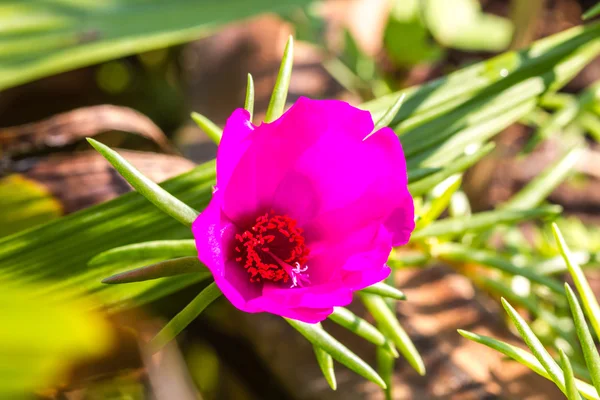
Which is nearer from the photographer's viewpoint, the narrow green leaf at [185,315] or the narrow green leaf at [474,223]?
the narrow green leaf at [185,315]

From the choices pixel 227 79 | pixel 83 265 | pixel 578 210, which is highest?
pixel 83 265

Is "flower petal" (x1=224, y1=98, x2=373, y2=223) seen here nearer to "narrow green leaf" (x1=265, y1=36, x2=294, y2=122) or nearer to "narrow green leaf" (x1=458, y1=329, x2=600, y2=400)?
"narrow green leaf" (x1=265, y1=36, x2=294, y2=122)

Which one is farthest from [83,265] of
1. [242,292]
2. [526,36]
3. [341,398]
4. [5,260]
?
[526,36]

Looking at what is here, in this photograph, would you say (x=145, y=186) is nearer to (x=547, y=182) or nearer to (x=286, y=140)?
(x=286, y=140)

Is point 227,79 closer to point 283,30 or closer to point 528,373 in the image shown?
point 283,30

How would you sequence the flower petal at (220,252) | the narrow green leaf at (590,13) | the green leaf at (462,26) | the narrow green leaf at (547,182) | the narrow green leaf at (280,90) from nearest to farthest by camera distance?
1. the flower petal at (220,252)
2. the narrow green leaf at (280,90)
3. the narrow green leaf at (590,13)
4. the narrow green leaf at (547,182)
5. the green leaf at (462,26)

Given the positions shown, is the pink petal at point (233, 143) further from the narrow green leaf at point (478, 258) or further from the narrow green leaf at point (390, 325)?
the narrow green leaf at point (478, 258)

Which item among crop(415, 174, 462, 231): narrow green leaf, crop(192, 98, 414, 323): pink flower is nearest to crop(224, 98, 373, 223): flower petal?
crop(192, 98, 414, 323): pink flower

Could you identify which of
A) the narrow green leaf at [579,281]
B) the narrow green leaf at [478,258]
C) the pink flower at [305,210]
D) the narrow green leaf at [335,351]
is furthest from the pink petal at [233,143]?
the narrow green leaf at [478,258]
